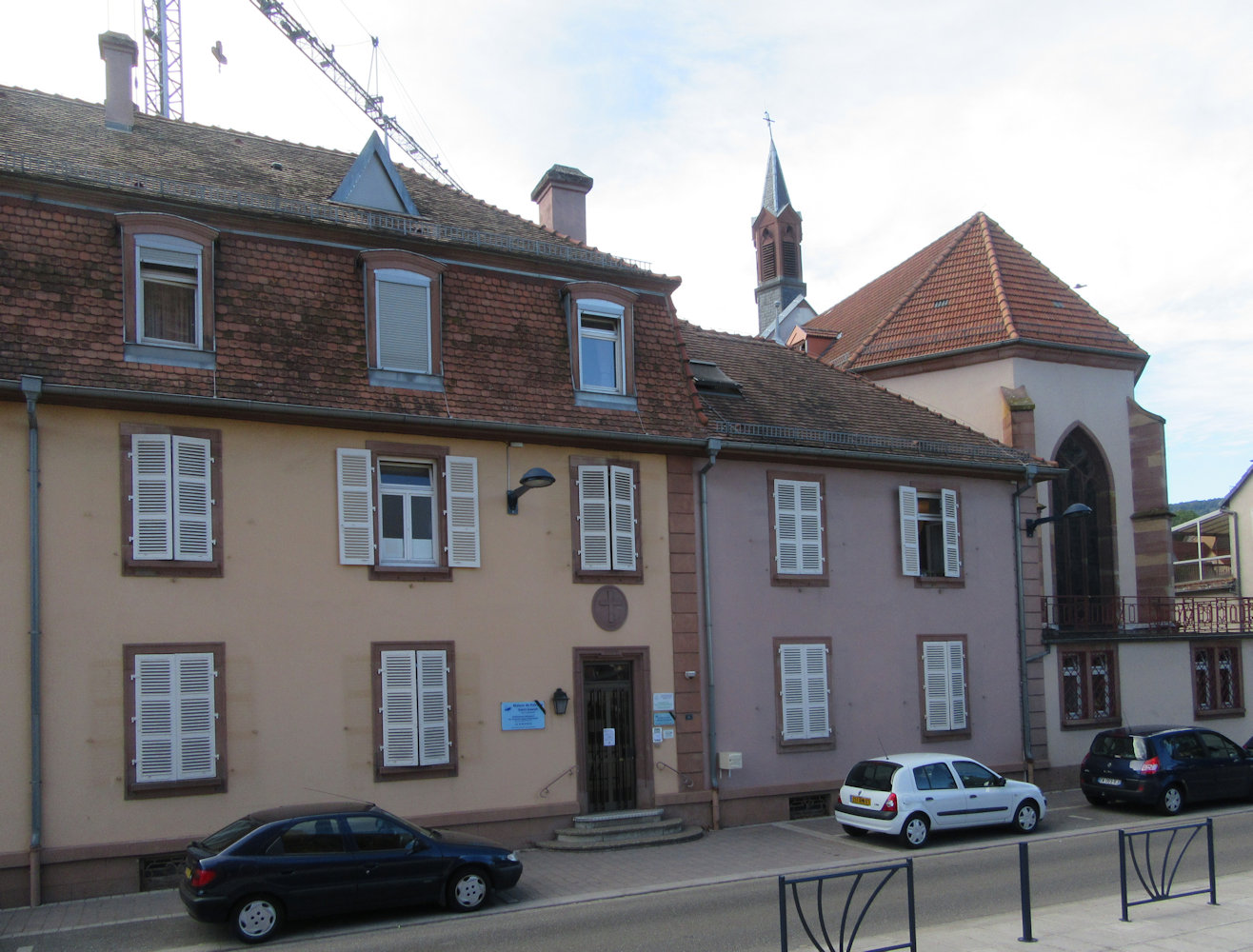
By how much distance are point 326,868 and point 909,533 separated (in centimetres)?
1224

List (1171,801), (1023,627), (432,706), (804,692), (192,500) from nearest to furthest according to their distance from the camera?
1. (192,500)
2. (432,706)
3. (804,692)
4. (1171,801)
5. (1023,627)

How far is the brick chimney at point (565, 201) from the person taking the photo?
70.6 ft

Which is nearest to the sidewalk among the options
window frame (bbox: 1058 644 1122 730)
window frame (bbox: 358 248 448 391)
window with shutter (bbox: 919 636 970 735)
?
window with shutter (bbox: 919 636 970 735)

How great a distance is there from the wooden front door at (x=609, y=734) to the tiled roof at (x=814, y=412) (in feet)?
13.7

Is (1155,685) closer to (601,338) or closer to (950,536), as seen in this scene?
(950,536)

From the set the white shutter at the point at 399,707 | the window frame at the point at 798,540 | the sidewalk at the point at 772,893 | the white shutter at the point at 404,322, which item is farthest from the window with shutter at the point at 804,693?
the white shutter at the point at 404,322

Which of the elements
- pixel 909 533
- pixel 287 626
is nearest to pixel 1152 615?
pixel 909 533

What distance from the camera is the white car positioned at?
16.5 m

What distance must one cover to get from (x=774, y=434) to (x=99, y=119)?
11856 mm

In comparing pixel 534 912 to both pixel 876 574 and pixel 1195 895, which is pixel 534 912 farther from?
pixel 876 574

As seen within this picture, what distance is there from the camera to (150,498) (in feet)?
48.3

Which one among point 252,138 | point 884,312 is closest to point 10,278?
point 252,138

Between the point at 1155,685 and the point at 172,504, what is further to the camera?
the point at 1155,685

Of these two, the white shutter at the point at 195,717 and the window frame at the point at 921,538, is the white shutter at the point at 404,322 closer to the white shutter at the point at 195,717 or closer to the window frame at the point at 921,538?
the white shutter at the point at 195,717
